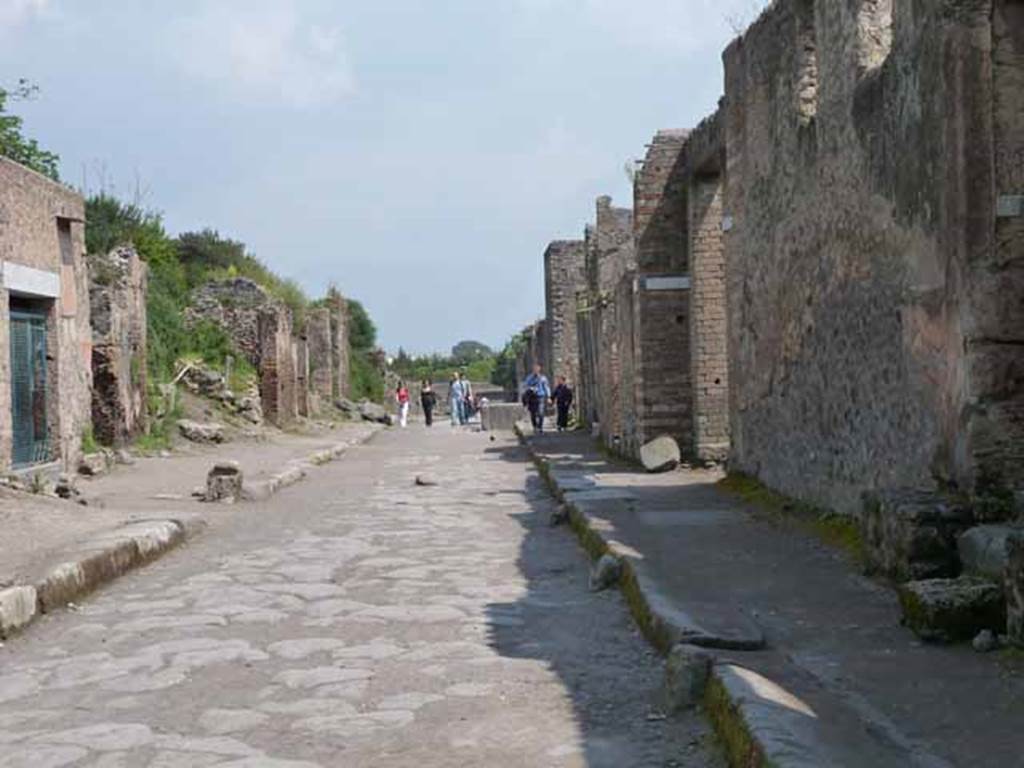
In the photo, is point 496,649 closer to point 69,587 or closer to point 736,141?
point 69,587

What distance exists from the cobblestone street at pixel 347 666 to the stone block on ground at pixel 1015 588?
4.07 feet

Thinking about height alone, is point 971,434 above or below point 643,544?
above

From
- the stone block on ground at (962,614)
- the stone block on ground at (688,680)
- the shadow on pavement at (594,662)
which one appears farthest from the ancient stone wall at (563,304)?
the stone block on ground at (688,680)

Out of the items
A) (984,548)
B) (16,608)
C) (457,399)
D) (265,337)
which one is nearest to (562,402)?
(265,337)

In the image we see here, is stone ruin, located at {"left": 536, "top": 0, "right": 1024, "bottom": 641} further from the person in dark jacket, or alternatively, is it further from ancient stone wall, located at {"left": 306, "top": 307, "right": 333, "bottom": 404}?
ancient stone wall, located at {"left": 306, "top": 307, "right": 333, "bottom": 404}

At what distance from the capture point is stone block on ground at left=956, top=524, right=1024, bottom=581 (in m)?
5.16

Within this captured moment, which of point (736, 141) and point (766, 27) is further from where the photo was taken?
point (736, 141)

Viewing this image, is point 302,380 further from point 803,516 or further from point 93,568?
point 93,568

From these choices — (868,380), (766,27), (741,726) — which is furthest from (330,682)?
(766,27)

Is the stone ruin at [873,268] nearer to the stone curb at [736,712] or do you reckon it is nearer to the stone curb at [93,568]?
the stone curb at [736,712]

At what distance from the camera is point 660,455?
13531 millimetres

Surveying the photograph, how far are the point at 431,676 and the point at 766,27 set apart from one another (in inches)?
267

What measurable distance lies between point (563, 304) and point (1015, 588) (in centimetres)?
2811

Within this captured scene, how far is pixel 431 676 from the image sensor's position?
4992 millimetres
